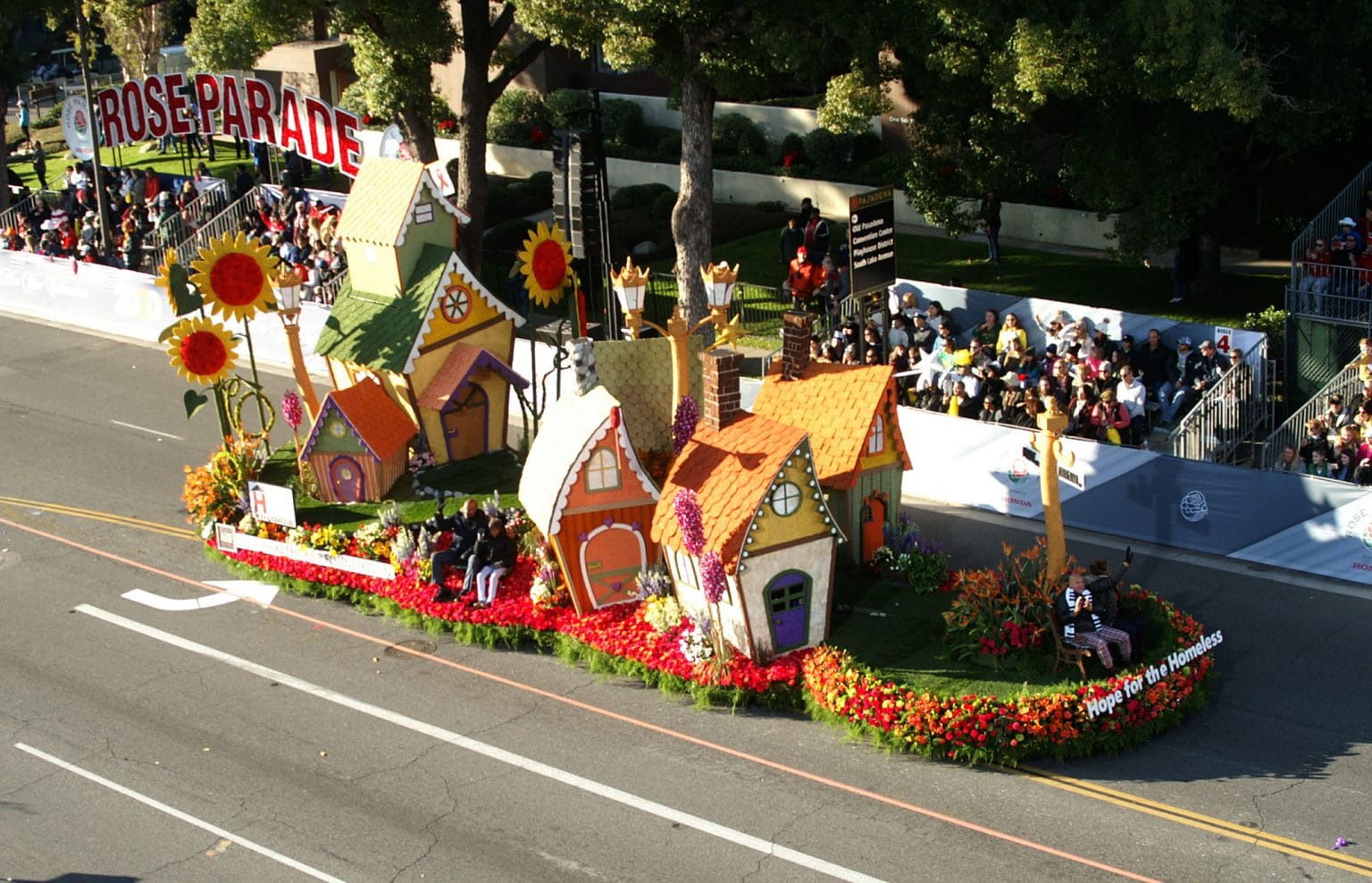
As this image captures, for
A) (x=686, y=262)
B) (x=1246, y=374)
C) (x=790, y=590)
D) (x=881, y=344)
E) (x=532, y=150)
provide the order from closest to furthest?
(x=790, y=590)
(x=1246, y=374)
(x=881, y=344)
(x=686, y=262)
(x=532, y=150)

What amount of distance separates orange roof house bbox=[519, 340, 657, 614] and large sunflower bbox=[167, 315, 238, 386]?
22.1ft

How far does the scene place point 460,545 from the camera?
73.7 feet

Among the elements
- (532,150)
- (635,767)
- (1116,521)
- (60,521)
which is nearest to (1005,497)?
(1116,521)

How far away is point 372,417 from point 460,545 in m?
3.52

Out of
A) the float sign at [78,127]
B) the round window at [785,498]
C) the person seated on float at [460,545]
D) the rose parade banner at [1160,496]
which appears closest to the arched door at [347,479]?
the person seated on float at [460,545]

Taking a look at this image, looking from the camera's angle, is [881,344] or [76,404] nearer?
[881,344]

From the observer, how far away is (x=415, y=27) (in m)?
32.4

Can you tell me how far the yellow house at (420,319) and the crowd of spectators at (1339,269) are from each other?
13534 millimetres

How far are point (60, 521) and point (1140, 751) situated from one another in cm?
1808

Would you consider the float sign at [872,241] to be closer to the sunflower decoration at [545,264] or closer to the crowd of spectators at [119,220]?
the sunflower decoration at [545,264]

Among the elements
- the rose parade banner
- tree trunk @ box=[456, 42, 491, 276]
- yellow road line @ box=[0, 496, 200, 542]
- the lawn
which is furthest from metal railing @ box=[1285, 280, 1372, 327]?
yellow road line @ box=[0, 496, 200, 542]

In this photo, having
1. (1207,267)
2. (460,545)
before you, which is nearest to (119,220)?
(460,545)

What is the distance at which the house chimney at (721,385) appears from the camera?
1997 centimetres

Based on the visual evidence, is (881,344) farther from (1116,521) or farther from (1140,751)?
(1140,751)
